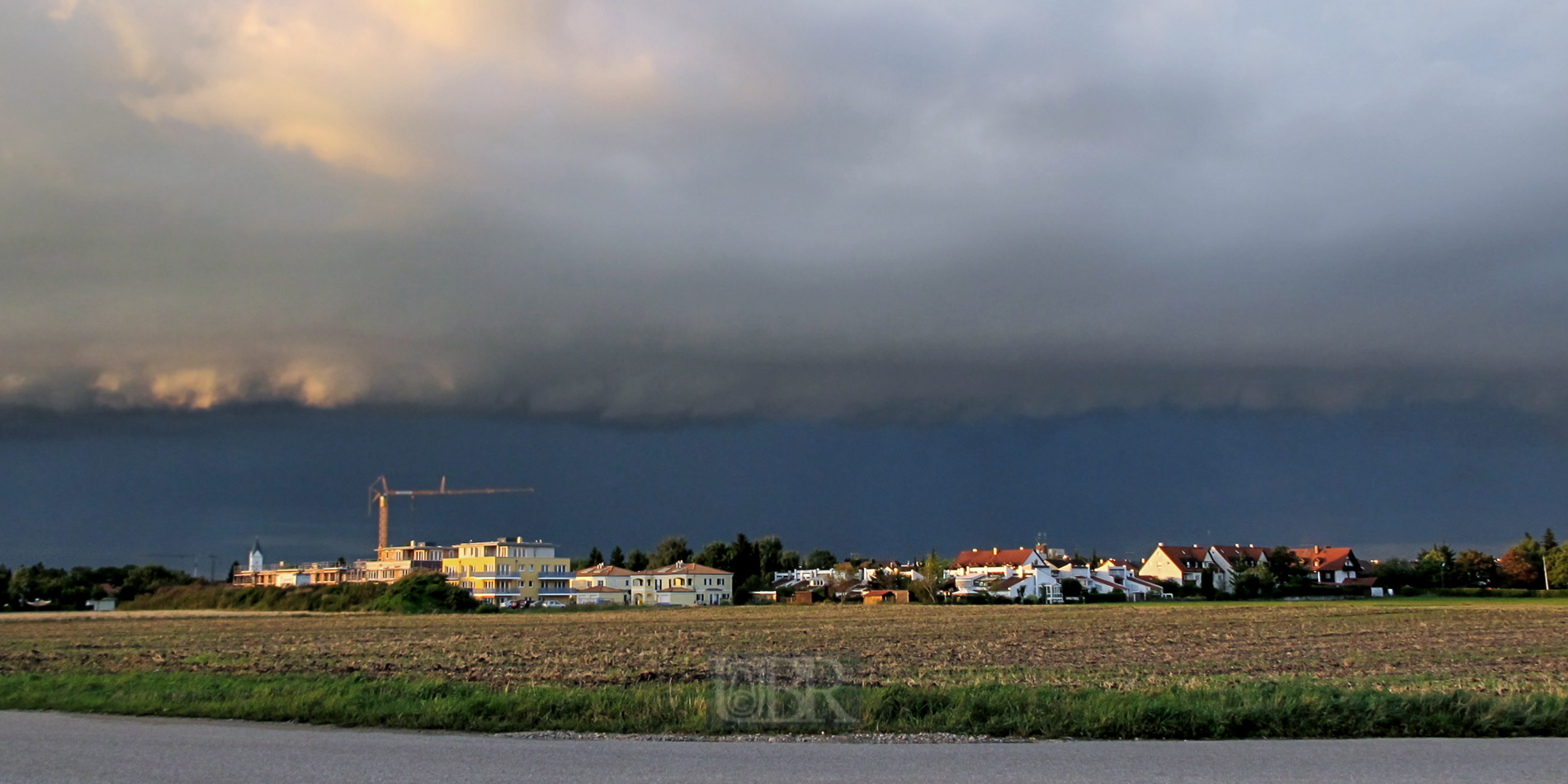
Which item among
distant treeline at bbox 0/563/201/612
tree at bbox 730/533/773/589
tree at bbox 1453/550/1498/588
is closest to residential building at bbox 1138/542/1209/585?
tree at bbox 1453/550/1498/588

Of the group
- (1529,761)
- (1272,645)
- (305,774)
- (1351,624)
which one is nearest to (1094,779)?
(1529,761)

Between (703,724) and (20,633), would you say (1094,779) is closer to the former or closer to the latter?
(703,724)

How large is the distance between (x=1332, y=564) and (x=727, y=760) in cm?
19593

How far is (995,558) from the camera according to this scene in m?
182

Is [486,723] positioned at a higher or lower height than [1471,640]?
higher

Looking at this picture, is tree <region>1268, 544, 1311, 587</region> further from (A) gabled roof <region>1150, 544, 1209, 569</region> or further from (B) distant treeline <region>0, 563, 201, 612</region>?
(B) distant treeline <region>0, 563, 201, 612</region>

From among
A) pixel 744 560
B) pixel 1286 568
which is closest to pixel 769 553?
pixel 744 560

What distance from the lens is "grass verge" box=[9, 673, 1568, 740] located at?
1463cm

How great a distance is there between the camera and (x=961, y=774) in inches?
446

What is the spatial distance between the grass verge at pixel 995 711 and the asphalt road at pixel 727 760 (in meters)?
0.80

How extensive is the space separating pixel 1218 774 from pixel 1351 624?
181ft

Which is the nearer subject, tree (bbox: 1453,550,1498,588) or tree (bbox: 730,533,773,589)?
tree (bbox: 1453,550,1498,588)

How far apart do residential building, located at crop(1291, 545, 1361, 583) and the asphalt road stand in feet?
583

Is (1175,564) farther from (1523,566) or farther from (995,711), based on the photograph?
(995,711)
